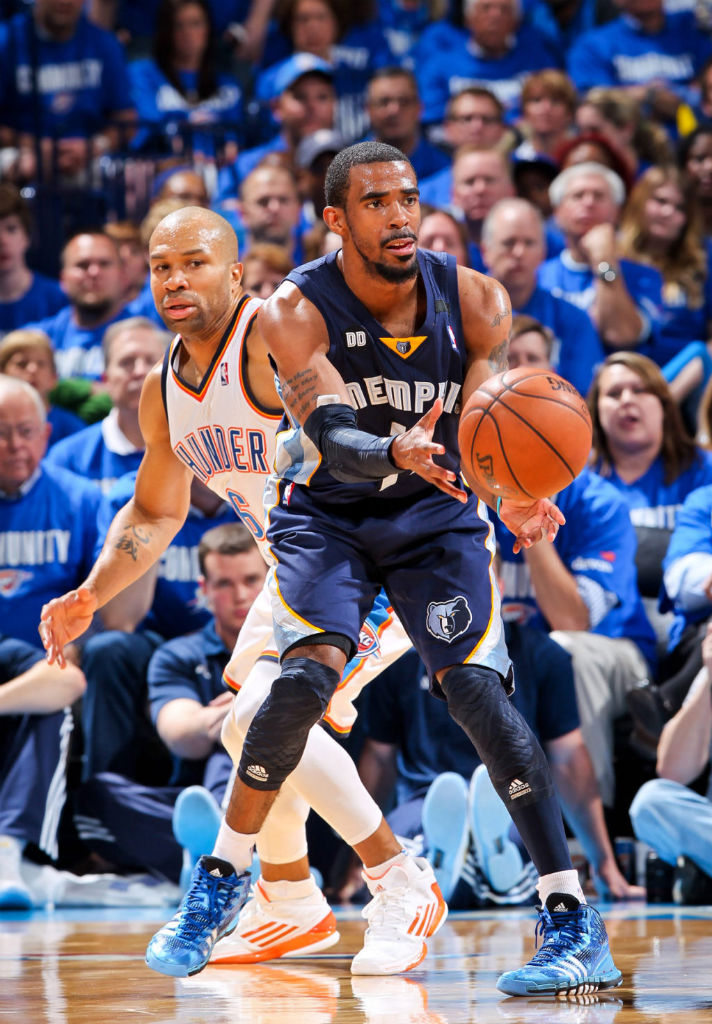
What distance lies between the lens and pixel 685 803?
4.99m

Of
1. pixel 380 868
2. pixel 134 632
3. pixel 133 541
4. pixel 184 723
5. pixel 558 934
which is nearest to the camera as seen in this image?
pixel 558 934

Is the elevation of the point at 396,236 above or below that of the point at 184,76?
below

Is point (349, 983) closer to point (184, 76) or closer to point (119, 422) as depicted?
point (119, 422)

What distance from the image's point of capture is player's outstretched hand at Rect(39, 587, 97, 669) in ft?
13.1

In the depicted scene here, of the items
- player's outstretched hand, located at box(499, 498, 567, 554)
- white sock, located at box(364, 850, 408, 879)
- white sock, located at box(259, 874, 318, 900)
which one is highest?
player's outstretched hand, located at box(499, 498, 567, 554)

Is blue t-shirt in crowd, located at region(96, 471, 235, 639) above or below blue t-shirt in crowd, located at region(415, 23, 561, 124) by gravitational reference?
below

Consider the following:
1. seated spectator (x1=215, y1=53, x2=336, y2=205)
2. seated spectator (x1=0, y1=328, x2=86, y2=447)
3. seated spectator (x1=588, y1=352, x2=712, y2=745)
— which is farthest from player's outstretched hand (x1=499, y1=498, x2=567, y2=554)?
seated spectator (x1=215, y1=53, x2=336, y2=205)

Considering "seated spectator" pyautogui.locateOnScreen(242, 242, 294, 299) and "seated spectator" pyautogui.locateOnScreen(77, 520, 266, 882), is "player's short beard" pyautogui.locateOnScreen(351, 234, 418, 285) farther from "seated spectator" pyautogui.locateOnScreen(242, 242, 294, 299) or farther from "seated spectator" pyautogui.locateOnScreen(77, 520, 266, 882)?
"seated spectator" pyautogui.locateOnScreen(242, 242, 294, 299)

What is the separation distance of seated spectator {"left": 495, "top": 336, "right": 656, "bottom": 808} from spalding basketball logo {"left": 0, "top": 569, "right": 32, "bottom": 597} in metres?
2.05

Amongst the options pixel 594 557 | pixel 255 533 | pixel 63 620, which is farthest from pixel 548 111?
pixel 63 620

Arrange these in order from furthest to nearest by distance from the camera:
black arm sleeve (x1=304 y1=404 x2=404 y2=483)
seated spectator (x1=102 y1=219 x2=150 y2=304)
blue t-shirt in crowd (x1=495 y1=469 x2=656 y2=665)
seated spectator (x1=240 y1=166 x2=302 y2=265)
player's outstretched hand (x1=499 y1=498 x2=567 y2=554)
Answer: seated spectator (x1=102 y1=219 x2=150 y2=304) < seated spectator (x1=240 y1=166 x2=302 y2=265) < blue t-shirt in crowd (x1=495 y1=469 x2=656 y2=665) < player's outstretched hand (x1=499 y1=498 x2=567 y2=554) < black arm sleeve (x1=304 y1=404 x2=404 y2=483)

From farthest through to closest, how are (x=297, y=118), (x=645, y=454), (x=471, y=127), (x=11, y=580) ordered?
1. (x=297, y=118)
2. (x=471, y=127)
3. (x=645, y=454)
4. (x=11, y=580)

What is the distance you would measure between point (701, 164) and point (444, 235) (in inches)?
105

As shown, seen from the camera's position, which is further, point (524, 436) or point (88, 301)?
point (88, 301)
